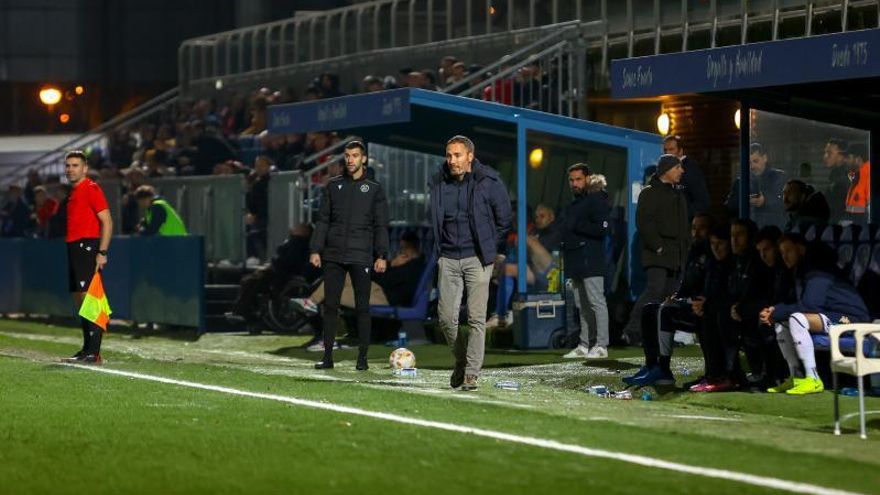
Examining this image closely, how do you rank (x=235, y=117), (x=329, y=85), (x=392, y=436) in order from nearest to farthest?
1. (x=392, y=436)
2. (x=329, y=85)
3. (x=235, y=117)

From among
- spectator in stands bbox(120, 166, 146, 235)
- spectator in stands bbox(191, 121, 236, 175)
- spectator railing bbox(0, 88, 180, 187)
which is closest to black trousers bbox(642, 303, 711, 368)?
spectator in stands bbox(120, 166, 146, 235)

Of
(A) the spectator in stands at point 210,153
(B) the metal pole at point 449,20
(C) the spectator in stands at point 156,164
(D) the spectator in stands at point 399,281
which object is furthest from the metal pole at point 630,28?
(C) the spectator in stands at point 156,164

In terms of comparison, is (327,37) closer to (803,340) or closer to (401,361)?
(401,361)

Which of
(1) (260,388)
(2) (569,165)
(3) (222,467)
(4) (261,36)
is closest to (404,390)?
(1) (260,388)

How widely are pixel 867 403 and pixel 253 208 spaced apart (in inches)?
554

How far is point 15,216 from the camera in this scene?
3494 centimetres

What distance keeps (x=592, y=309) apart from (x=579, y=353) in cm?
48

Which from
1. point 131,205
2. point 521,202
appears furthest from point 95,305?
point 131,205

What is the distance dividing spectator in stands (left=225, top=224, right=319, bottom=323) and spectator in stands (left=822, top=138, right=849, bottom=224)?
842 centimetres

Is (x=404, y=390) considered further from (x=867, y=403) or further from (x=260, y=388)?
(x=867, y=403)

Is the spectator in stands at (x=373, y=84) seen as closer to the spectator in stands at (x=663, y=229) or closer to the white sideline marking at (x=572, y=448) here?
the spectator in stands at (x=663, y=229)

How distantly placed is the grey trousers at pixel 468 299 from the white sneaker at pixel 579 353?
3.84 metres

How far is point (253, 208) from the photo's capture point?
26891mm

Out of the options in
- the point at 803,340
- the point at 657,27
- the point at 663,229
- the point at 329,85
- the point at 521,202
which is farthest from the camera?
the point at 329,85
